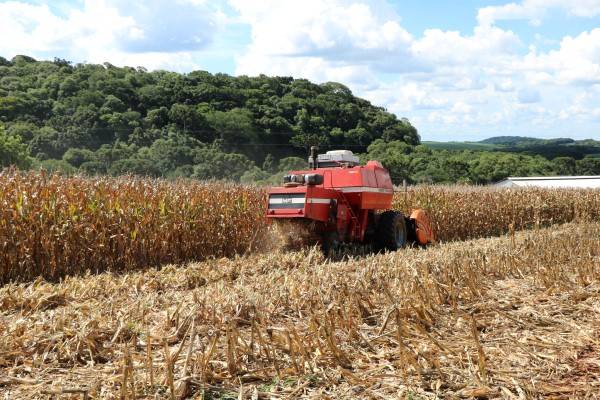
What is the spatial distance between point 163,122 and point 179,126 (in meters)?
1.06

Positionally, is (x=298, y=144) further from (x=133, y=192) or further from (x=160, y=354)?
(x=160, y=354)

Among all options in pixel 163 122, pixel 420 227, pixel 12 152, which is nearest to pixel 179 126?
pixel 163 122

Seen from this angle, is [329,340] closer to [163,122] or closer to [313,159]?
[313,159]

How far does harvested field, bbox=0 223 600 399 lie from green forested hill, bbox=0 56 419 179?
21.1 m

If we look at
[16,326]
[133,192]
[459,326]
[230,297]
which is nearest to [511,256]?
[459,326]

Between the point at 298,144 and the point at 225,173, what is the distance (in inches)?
218

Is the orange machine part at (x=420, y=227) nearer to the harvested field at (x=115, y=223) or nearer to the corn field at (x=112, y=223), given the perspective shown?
the harvested field at (x=115, y=223)

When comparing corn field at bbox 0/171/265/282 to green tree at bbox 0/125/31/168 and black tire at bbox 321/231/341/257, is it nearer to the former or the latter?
black tire at bbox 321/231/341/257

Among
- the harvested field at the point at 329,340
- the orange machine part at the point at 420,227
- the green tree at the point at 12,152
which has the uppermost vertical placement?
the green tree at the point at 12,152

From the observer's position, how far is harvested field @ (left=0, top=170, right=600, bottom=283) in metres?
8.69

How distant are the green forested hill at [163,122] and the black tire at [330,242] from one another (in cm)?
1669

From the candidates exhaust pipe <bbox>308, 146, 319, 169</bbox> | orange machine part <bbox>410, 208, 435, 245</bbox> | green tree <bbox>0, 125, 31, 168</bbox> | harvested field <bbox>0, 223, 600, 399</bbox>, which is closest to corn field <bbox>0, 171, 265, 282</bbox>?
exhaust pipe <bbox>308, 146, 319, 169</bbox>

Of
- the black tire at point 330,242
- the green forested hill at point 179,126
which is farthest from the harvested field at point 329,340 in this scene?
the green forested hill at point 179,126

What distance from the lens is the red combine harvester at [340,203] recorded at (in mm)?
9602
